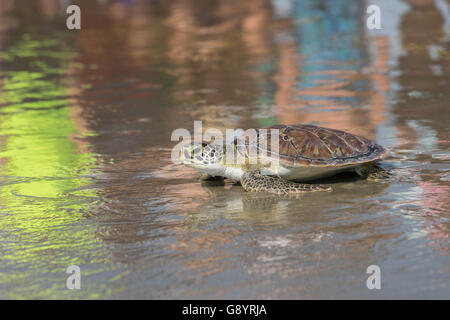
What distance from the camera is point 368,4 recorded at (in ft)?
89.4

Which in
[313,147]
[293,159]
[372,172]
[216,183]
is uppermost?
[313,147]

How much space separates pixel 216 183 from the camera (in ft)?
26.0

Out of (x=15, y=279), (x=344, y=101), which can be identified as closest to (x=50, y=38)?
(x=344, y=101)

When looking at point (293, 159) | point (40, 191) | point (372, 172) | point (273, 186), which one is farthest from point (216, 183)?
point (40, 191)

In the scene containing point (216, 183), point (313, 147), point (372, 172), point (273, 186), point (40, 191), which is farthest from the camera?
point (216, 183)

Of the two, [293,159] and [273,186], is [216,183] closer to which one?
[273,186]

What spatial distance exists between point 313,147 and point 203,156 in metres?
1.20

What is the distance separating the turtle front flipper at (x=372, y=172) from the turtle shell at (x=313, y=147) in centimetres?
17

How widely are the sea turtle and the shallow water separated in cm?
18

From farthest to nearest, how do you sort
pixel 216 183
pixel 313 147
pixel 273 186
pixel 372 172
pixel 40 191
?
pixel 216 183, pixel 40 191, pixel 372 172, pixel 313 147, pixel 273 186

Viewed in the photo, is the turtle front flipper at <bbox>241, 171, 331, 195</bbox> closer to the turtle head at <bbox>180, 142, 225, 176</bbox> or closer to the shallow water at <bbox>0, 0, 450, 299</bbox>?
the shallow water at <bbox>0, 0, 450, 299</bbox>

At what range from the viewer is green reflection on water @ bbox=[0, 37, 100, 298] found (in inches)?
217
